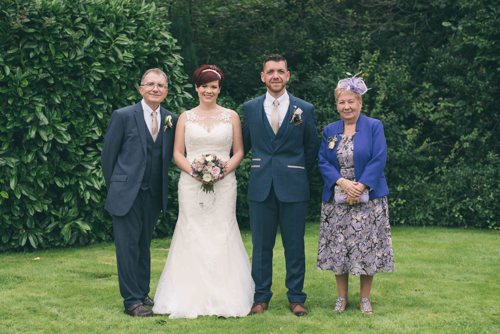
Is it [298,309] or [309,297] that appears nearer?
[298,309]

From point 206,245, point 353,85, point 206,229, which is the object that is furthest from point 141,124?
point 353,85

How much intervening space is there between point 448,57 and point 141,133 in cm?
685

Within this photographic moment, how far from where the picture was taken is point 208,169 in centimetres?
684

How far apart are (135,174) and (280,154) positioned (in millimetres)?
1221

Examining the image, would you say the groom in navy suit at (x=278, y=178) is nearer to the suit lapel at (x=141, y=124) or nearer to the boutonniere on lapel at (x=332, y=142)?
the boutonniere on lapel at (x=332, y=142)

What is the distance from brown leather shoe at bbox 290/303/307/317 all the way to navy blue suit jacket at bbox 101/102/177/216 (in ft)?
4.66

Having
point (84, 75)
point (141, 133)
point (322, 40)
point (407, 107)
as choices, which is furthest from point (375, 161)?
point (322, 40)

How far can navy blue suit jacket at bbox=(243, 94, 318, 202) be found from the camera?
691cm

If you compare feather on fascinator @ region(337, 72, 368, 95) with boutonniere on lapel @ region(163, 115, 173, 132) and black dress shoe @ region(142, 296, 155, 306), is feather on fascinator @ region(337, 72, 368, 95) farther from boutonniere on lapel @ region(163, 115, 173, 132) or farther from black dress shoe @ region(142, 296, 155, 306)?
black dress shoe @ region(142, 296, 155, 306)

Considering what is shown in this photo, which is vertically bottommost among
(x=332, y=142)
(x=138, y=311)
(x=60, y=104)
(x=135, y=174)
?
A: (x=138, y=311)

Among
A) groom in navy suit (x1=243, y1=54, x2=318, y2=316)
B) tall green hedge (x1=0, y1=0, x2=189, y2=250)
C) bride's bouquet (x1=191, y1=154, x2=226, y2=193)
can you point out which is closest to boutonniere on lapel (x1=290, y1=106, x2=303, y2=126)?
groom in navy suit (x1=243, y1=54, x2=318, y2=316)

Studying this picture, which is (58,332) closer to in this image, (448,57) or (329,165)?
(329,165)

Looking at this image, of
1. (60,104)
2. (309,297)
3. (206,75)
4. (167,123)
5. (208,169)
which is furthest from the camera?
(60,104)

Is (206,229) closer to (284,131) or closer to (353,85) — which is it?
(284,131)
